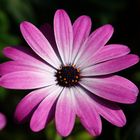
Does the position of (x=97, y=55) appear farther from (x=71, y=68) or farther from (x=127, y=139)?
(x=127, y=139)

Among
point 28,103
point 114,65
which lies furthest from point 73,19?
point 28,103

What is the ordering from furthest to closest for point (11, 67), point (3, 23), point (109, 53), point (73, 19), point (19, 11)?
point (73, 19) → point (19, 11) → point (3, 23) → point (109, 53) → point (11, 67)

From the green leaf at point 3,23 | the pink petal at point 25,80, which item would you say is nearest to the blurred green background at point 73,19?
the green leaf at point 3,23

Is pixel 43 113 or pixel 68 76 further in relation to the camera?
pixel 68 76

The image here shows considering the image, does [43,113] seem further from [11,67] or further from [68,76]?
[68,76]

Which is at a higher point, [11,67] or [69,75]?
[11,67]

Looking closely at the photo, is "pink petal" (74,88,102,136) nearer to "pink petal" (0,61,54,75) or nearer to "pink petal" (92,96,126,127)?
"pink petal" (92,96,126,127)

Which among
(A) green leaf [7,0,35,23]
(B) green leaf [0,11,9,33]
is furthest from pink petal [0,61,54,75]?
(A) green leaf [7,0,35,23]

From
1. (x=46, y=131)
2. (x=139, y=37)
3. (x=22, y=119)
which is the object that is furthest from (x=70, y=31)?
(x=139, y=37)
